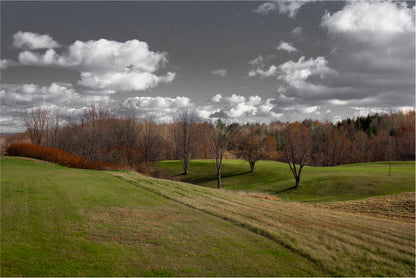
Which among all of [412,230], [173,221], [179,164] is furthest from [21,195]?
[179,164]

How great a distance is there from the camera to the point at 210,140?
137ft

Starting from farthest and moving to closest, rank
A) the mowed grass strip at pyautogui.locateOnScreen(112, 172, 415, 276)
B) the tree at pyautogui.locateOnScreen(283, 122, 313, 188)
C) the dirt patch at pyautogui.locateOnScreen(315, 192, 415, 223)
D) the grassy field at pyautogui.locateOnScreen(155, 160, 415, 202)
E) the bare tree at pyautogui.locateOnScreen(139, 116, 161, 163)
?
the bare tree at pyautogui.locateOnScreen(139, 116, 161, 163) → the tree at pyautogui.locateOnScreen(283, 122, 313, 188) → the grassy field at pyautogui.locateOnScreen(155, 160, 415, 202) → the dirt patch at pyautogui.locateOnScreen(315, 192, 415, 223) → the mowed grass strip at pyautogui.locateOnScreen(112, 172, 415, 276)

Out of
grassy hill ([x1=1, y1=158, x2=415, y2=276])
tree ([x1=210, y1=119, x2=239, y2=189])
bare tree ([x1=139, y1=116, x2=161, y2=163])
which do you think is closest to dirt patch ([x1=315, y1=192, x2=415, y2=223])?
grassy hill ([x1=1, y1=158, x2=415, y2=276])

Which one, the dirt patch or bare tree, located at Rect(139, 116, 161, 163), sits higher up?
bare tree, located at Rect(139, 116, 161, 163)

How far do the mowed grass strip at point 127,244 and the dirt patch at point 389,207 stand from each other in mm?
12925

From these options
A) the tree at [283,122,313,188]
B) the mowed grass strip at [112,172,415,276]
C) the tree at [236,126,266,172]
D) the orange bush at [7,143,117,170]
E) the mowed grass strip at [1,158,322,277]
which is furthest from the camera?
the tree at [236,126,266,172]

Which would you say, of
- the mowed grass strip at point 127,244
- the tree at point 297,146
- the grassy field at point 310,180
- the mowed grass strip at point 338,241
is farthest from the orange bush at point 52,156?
the tree at point 297,146

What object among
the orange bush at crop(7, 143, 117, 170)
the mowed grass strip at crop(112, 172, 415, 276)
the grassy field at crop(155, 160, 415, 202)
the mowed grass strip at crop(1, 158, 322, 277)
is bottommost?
the grassy field at crop(155, 160, 415, 202)

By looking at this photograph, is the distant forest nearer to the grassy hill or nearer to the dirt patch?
the dirt patch

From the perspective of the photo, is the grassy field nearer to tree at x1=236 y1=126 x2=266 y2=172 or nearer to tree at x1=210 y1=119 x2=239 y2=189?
tree at x1=236 y1=126 x2=266 y2=172

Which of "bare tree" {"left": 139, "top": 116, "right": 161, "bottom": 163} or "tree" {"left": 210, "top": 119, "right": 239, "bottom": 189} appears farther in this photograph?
"bare tree" {"left": 139, "top": 116, "right": 161, "bottom": 163}

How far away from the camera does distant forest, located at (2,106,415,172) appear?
4272cm

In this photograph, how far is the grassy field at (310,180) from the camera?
2957 cm

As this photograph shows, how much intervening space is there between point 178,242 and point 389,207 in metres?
17.6
